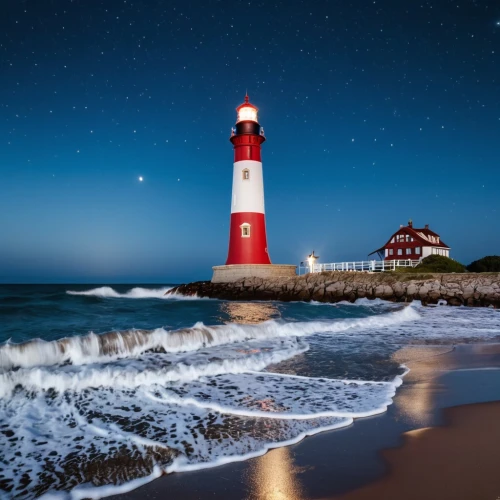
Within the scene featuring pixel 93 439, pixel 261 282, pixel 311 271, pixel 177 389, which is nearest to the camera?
pixel 93 439

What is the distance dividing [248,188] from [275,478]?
75.0ft

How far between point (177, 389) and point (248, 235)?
65.9ft

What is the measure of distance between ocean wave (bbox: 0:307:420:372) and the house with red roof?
27171 millimetres

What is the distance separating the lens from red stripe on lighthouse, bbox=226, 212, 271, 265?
2458cm

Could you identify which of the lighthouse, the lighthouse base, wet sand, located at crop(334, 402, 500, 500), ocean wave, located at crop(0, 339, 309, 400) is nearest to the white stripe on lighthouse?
the lighthouse

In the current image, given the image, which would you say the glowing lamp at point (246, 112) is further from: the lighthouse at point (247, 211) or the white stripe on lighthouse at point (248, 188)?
the white stripe on lighthouse at point (248, 188)

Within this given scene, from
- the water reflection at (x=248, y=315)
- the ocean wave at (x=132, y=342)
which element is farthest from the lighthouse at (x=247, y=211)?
the ocean wave at (x=132, y=342)

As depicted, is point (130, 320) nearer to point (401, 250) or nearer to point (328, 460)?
point (328, 460)

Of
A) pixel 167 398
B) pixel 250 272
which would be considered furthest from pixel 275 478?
pixel 250 272

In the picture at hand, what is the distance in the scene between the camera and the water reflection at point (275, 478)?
219 cm

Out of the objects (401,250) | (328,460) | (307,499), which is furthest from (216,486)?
(401,250)

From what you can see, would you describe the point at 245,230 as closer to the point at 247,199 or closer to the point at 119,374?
the point at 247,199

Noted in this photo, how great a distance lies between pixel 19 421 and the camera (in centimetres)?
→ 352

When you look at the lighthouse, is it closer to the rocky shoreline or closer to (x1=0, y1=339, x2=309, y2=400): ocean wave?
the rocky shoreline
